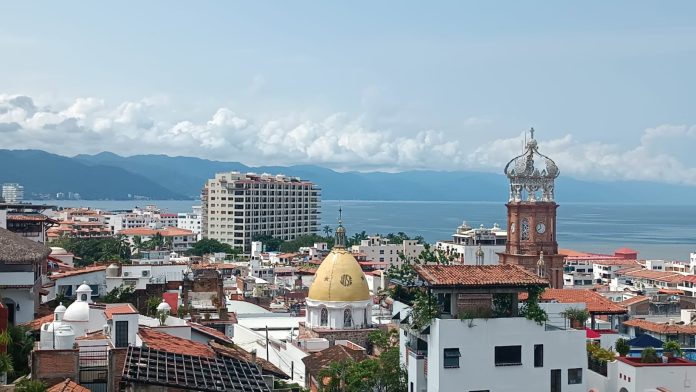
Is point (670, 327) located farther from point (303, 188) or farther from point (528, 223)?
point (303, 188)

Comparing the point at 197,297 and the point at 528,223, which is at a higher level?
the point at 528,223

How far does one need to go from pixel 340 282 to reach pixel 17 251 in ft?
74.4

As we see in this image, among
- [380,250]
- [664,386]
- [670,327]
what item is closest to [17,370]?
[664,386]

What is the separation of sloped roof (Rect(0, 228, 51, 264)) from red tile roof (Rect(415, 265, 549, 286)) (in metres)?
14.6

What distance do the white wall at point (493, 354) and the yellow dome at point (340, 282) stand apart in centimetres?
2554

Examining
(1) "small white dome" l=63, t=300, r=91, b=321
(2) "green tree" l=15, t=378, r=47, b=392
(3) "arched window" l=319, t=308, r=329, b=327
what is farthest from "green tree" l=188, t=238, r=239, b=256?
(2) "green tree" l=15, t=378, r=47, b=392

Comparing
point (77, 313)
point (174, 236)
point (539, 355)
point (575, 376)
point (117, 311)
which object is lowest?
point (575, 376)

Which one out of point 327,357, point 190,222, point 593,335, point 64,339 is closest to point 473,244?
point 327,357

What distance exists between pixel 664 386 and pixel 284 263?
3283 inches

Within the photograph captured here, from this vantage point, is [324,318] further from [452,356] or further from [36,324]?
[452,356]

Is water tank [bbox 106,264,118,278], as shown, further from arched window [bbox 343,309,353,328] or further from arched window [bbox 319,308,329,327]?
arched window [bbox 343,309,353,328]

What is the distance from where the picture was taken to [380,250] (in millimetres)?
129000

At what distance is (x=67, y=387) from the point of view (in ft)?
69.2

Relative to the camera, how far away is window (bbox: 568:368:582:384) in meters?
26.9
